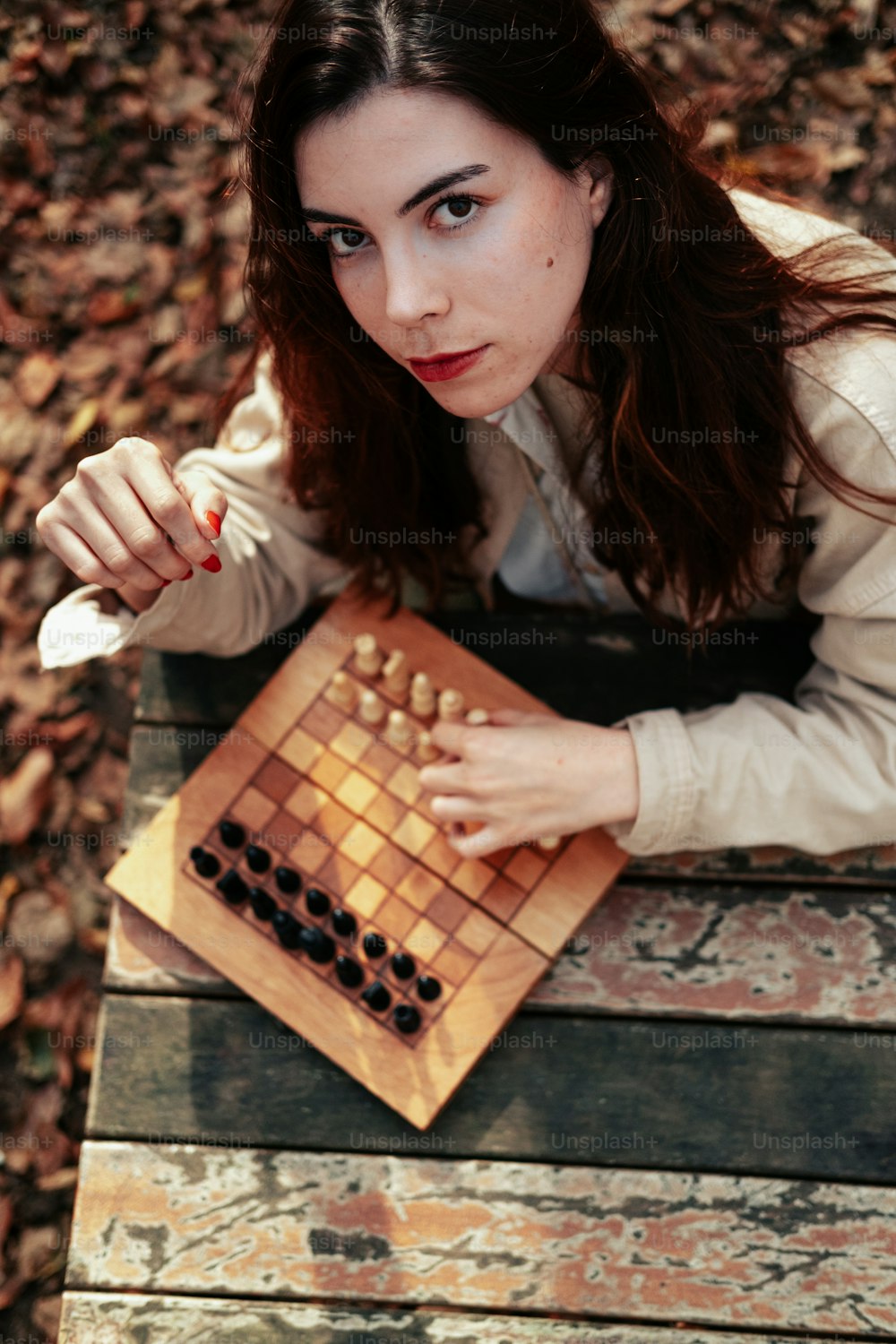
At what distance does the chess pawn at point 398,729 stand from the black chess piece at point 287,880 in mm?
238

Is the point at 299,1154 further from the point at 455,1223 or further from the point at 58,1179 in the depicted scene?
the point at 58,1179

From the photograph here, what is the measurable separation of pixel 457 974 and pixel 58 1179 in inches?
42.3

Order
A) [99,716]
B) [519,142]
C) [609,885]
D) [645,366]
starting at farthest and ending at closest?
[99,716] → [609,885] → [645,366] → [519,142]

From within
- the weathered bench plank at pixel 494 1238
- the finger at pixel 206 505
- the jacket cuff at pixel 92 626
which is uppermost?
the finger at pixel 206 505

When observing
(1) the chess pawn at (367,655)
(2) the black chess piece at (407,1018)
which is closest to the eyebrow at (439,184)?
(1) the chess pawn at (367,655)

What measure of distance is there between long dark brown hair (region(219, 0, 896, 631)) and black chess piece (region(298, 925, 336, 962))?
56 cm

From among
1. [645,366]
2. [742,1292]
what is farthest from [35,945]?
[645,366]

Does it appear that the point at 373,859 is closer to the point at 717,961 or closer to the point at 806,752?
the point at 717,961

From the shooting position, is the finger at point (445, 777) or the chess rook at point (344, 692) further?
the chess rook at point (344, 692)

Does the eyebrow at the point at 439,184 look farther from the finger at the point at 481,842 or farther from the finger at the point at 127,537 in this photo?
the finger at the point at 481,842

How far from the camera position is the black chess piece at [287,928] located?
1522mm

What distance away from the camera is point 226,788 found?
1.63 meters

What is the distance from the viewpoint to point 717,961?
1547 millimetres

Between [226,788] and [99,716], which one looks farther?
[99,716]
